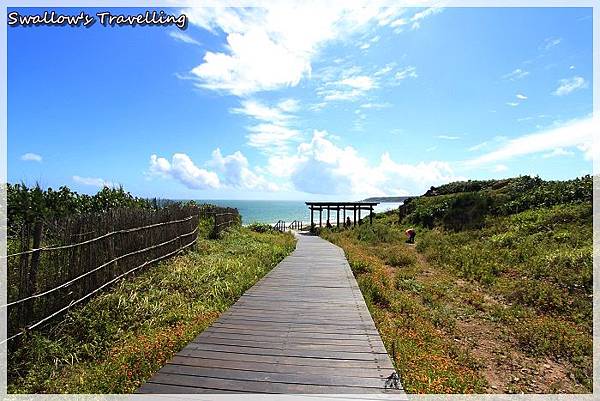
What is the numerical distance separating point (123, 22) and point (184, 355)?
22.3ft

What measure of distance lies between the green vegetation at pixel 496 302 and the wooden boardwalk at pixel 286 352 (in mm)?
553

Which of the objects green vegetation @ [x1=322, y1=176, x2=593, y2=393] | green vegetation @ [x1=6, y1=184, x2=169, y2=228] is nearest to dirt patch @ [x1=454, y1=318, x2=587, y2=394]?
green vegetation @ [x1=322, y1=176, x2=593, y2=393]

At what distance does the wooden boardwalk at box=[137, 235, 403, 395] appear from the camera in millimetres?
3889

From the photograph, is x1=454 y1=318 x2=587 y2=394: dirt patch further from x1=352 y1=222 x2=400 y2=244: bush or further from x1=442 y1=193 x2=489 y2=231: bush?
x1=442 y1=193 x2=489 y2=231: bush

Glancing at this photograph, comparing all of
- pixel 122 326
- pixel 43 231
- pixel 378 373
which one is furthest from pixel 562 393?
pixel 43 231

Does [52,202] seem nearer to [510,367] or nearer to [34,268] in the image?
[34,268]

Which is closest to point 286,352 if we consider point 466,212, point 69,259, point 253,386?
point 253,386

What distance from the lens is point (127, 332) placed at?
20.7 feet

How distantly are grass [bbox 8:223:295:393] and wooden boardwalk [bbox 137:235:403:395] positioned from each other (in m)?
0.56

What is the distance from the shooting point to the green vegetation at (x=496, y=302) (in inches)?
217

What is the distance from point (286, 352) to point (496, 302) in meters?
6.88

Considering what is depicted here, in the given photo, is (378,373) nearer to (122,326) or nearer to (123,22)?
(122,326)

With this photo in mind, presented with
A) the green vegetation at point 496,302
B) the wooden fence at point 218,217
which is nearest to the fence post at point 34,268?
the green vegetation at point 496,302

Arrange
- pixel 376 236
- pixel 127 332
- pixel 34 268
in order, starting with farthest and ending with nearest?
1. pixel 376 236
2. pixel 127 332
3. pixel 34 268
